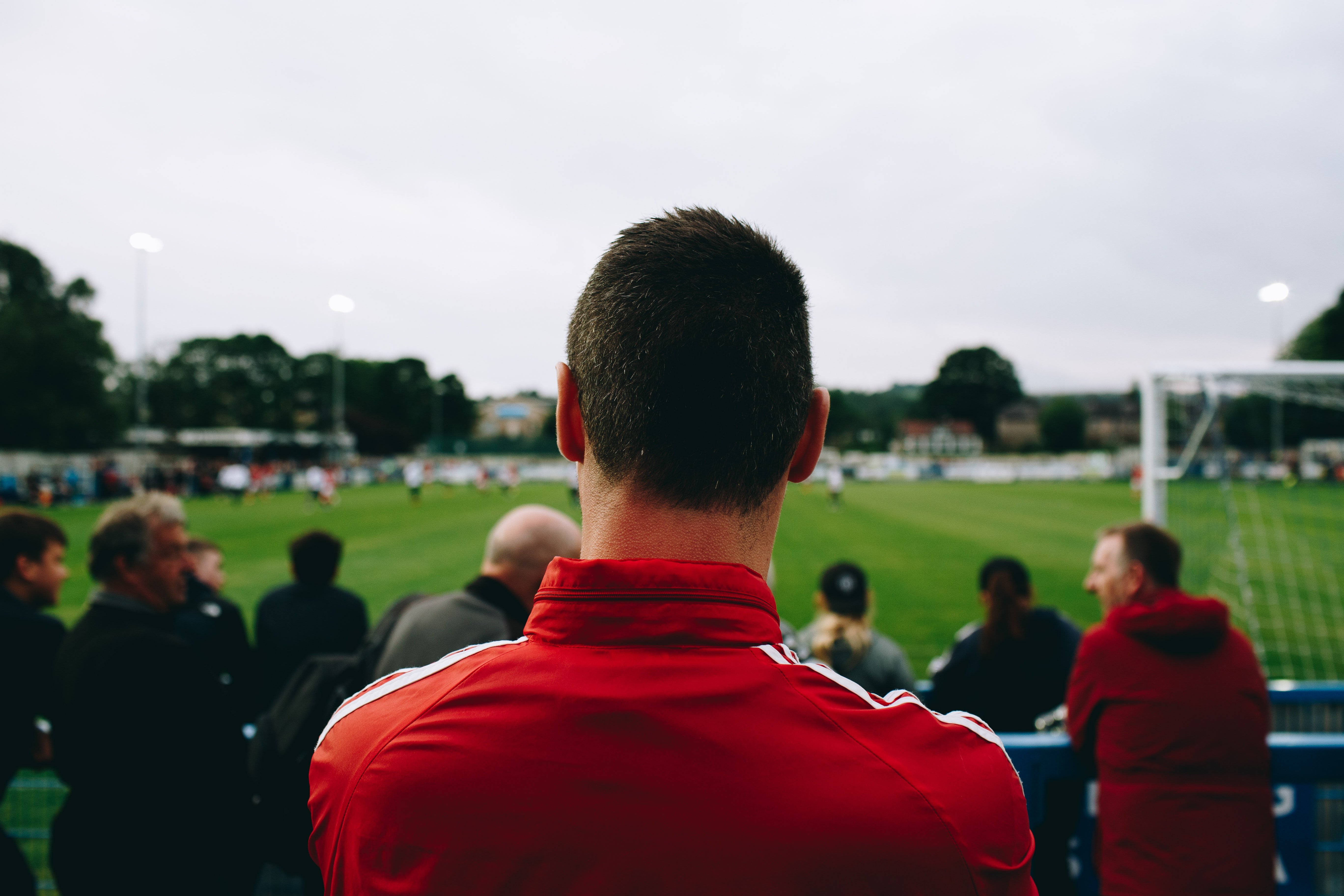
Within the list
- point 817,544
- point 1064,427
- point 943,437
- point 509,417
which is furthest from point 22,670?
point 509,417

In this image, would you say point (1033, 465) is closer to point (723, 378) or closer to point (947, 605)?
point (947, 605)

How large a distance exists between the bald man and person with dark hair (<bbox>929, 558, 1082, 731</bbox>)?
247 centimetres

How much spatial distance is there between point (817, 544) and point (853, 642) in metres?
16.4

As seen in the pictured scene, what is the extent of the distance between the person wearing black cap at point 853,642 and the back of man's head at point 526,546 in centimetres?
179

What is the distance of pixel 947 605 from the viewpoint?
13.0 m

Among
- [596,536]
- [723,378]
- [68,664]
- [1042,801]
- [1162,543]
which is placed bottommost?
[1042,801]

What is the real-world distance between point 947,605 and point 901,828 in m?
13.0

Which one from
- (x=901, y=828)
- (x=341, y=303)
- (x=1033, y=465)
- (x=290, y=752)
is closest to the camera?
(x=901, y=828)

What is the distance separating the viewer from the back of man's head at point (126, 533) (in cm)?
342

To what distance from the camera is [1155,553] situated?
3.42m

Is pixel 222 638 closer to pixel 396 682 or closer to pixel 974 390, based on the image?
pixel 396 682

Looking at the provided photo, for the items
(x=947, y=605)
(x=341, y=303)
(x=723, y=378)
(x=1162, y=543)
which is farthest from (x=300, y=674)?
(x=341, y=303)

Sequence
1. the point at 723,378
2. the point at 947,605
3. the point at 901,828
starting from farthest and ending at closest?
1. the point at 947,605
2. the point at 723,378
3. the point at 901,828

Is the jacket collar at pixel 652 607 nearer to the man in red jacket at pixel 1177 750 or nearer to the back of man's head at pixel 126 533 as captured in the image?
the man in red jacket at pixel 1177 750
